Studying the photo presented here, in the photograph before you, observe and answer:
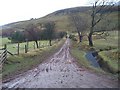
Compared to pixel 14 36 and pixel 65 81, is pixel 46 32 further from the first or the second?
pixel 65 81

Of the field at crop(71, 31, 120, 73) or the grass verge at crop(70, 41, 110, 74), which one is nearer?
the grass verge at crop(70, 41, 110, 74)

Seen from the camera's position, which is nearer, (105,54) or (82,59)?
(82,59)

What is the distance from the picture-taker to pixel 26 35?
73.7 metres

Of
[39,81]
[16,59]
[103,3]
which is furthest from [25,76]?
[103,3]

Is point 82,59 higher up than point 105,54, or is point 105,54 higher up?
point 105,54

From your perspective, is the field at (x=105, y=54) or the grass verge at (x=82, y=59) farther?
the field at (x=105, y=54)

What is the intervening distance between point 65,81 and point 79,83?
120 centimetres

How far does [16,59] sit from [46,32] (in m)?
50.7

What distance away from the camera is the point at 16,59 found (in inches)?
1264

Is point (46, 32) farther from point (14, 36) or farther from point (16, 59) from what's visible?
point (16, 59)

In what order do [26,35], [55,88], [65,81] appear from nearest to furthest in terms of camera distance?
[55,88]
[65,81]
[26,35]

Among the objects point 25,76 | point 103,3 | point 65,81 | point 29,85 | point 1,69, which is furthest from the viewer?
point 103,3

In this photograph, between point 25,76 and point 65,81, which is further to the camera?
point 25,76

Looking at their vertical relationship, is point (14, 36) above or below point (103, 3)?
below
